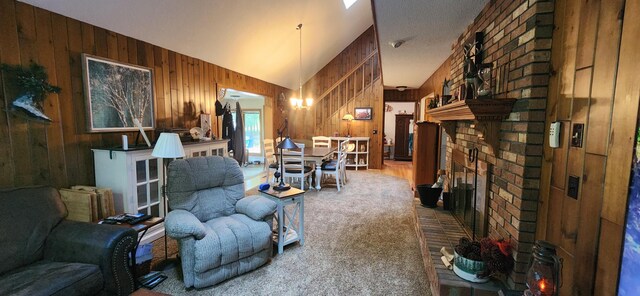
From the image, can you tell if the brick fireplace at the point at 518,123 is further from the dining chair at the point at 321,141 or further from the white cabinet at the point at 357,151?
the white cabinet at the point at 357,151

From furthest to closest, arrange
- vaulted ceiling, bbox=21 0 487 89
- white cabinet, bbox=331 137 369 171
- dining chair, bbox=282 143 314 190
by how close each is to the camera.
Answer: white cabinet, bbox=331 137 369 171 < dining chair, bbox=282 143 314 190 < vaulted ceiling, bbox=21 0 487 89

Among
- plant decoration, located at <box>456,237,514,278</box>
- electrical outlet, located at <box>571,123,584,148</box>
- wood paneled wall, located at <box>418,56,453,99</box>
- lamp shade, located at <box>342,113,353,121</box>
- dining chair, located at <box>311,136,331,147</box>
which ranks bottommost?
plant decoration, located at <box>456,237,514,278</box>

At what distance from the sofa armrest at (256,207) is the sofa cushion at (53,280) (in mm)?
1098

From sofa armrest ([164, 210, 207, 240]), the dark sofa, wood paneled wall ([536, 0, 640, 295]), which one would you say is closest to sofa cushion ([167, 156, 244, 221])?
sofa armrest ([164, 210, 207, 240])

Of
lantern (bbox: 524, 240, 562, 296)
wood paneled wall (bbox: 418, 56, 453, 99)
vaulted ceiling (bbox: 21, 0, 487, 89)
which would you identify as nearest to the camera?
lantern (bbox: 524, 240, 562, 296)

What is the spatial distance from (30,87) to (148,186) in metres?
1.21

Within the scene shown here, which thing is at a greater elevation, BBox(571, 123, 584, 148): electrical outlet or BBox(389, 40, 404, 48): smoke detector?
BBox(389, 40, 404, 48): smoke detector

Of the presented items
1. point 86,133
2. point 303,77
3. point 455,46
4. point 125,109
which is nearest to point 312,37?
point 303,77

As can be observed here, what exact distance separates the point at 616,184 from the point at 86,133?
3.71 metres

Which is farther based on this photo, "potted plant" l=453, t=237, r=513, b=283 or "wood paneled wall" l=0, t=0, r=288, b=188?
"wood paneled wall" l=0, t=0, r=288, b=188

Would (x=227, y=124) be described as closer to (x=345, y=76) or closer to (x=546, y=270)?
(x=345, y=76)

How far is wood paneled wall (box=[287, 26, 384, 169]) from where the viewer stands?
7468mm

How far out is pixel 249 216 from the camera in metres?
2.50

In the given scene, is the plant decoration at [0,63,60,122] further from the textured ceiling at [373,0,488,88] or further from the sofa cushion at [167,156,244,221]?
the textured ceiling at [373,0,488,88]
